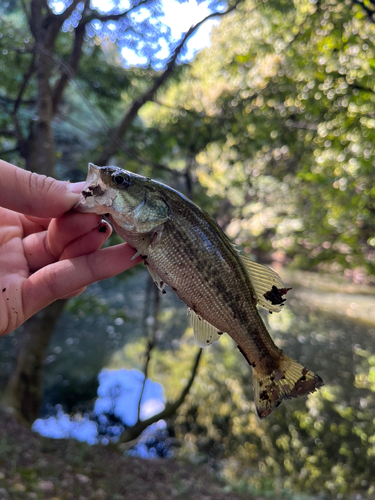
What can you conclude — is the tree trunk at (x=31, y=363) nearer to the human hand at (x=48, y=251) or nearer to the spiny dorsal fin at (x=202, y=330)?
the human hand at (x=48, y=251)

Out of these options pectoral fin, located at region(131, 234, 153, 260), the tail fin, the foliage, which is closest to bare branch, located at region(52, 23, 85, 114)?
the foliage

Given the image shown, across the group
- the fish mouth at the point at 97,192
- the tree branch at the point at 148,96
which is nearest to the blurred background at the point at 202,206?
the tree branch at the point at 148,96

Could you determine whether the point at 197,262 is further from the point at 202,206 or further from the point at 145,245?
the point at 202,206

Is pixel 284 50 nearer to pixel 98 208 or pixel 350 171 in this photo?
pixel 350 171

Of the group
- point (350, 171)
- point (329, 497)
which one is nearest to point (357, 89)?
point (350, 171)

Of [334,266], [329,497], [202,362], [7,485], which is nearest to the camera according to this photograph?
[7,485]

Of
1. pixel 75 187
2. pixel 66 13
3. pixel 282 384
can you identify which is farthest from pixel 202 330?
pixel 66 13

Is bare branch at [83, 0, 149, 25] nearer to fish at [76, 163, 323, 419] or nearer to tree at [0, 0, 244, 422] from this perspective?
tree at [0, 0, 244, 422]
